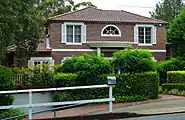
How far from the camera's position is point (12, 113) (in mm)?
15094

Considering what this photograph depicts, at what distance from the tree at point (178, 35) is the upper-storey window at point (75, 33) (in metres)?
9.05

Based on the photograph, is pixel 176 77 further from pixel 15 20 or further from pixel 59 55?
pixel 15 20

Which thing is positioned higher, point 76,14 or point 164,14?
point 164,14

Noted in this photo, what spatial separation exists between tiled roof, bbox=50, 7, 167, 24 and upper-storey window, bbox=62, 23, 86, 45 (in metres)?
0.66

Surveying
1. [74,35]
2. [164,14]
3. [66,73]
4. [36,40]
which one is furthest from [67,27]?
[164,14]

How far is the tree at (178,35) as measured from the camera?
3325cm

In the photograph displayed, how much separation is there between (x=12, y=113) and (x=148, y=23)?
21.6 metres

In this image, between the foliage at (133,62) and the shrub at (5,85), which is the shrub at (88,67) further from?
the shrub at (5,85)

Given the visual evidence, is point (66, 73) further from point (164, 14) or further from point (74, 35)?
point (164, 14)

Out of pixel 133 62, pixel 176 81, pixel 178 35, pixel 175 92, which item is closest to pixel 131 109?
pixel 133 62

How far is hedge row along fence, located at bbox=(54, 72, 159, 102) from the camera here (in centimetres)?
2006

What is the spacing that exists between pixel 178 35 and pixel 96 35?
26.6ft

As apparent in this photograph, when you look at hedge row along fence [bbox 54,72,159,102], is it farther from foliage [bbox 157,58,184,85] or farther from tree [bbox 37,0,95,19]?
tree [bbox 37,0,95,19]

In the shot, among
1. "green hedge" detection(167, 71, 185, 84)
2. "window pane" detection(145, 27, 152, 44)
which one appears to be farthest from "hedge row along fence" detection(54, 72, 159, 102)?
"window pane" detection(145, 27, 152, 44)
